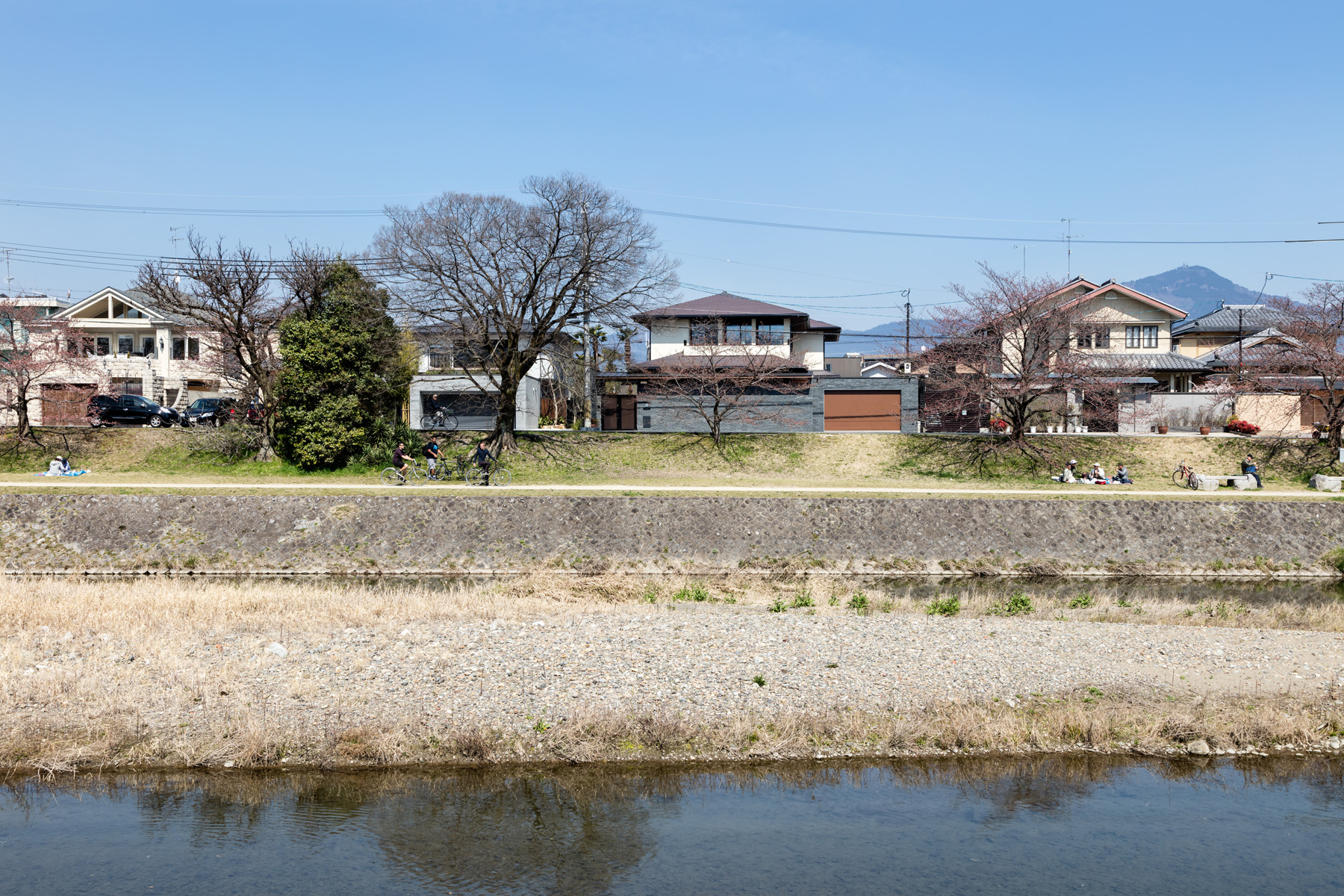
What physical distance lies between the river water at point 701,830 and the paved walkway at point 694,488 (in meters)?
19.2

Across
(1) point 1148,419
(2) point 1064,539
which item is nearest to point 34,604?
(2) point 1064,539

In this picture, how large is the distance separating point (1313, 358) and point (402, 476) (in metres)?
38.6

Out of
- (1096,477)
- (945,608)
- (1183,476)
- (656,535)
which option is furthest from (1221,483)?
(656,535)

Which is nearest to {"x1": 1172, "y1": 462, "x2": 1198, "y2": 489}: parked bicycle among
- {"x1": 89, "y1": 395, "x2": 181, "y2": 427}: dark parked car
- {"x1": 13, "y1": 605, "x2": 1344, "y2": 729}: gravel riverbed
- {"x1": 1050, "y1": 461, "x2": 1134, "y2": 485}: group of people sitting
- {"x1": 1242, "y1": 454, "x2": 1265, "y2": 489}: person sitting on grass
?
{"x1": 1050, "y1": 461, "x2": 1134, "y2": 485}: group of people sitting

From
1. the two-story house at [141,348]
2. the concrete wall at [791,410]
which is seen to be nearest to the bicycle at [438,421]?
the concrete wall at [791,410]

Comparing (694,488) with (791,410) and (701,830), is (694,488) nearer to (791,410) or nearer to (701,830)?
(791,410)

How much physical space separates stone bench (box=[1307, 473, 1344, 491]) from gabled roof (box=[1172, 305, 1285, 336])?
25.8 m

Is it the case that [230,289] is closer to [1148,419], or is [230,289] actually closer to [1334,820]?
[1334,820]

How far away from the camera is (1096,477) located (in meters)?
36.3

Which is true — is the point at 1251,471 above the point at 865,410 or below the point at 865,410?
below

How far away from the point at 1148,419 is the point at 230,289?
145ft

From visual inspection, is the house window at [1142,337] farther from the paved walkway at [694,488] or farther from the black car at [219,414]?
the black car at [219,414]

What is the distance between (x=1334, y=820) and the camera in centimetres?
1060

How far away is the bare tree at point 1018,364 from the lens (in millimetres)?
40219
